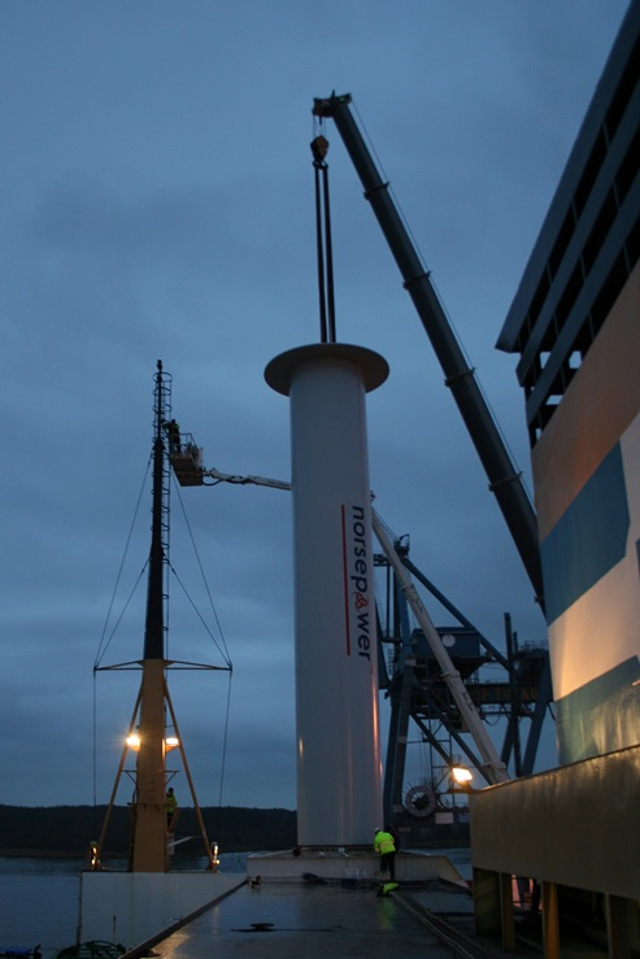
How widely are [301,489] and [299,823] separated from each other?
285 inches

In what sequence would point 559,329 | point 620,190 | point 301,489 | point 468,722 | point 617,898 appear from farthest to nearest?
point 468,722
point 301,489
point 559,329
point 620,190
point 617,898

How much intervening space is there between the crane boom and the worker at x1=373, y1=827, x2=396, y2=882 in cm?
649

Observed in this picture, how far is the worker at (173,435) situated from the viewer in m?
30.1

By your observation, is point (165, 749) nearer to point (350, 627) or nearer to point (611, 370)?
point (350, 627)

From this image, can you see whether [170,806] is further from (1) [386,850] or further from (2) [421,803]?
(2) [421,803]

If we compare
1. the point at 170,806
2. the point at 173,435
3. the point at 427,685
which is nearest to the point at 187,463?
the point at 173,435

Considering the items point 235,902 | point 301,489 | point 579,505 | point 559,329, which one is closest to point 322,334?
point 301,489

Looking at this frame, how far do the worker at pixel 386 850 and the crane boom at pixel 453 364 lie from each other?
649 cm

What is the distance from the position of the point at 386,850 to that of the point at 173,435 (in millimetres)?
16392

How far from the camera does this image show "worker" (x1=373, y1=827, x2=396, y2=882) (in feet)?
57.8

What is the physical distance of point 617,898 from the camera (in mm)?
6484

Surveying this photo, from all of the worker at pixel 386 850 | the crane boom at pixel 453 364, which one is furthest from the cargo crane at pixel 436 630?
the worker at pixel 386 850

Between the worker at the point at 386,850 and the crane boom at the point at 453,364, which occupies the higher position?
the crane boom at the point at 453,364

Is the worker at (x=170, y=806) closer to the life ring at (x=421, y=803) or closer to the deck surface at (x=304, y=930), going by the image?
the deck surface at (x=304, y=930)
